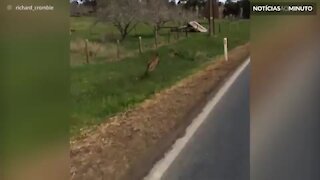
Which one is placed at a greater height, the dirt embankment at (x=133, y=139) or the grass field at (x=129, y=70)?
the grass field at (x=129, y=70)

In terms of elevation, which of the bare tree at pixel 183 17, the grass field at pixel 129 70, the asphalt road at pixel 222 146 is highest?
the bare tree at pixel 183 17

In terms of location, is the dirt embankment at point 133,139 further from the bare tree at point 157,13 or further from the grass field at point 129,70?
the bare tree at point 157,13

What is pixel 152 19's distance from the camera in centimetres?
441

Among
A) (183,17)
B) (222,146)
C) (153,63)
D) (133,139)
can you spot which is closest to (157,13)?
(183,17)

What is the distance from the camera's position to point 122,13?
4367mm

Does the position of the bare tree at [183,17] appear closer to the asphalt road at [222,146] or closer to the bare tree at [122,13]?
the bare tree at [122,13]

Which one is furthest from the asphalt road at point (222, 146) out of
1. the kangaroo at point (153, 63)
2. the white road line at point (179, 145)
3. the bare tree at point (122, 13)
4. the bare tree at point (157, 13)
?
the bare tree at point (122, 13)

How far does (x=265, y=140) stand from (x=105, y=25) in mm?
1182

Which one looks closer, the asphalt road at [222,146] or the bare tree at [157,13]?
the asphalt road at [222,146]

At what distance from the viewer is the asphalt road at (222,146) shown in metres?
4.21

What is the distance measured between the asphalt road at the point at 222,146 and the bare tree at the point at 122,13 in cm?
72

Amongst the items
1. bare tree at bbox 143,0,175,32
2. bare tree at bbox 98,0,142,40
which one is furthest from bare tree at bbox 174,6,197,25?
bare tree at bbox 98,0,142,40

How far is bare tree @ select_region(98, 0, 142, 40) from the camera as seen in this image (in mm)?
4328

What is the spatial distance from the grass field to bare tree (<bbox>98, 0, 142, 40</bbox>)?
41 millimetres
